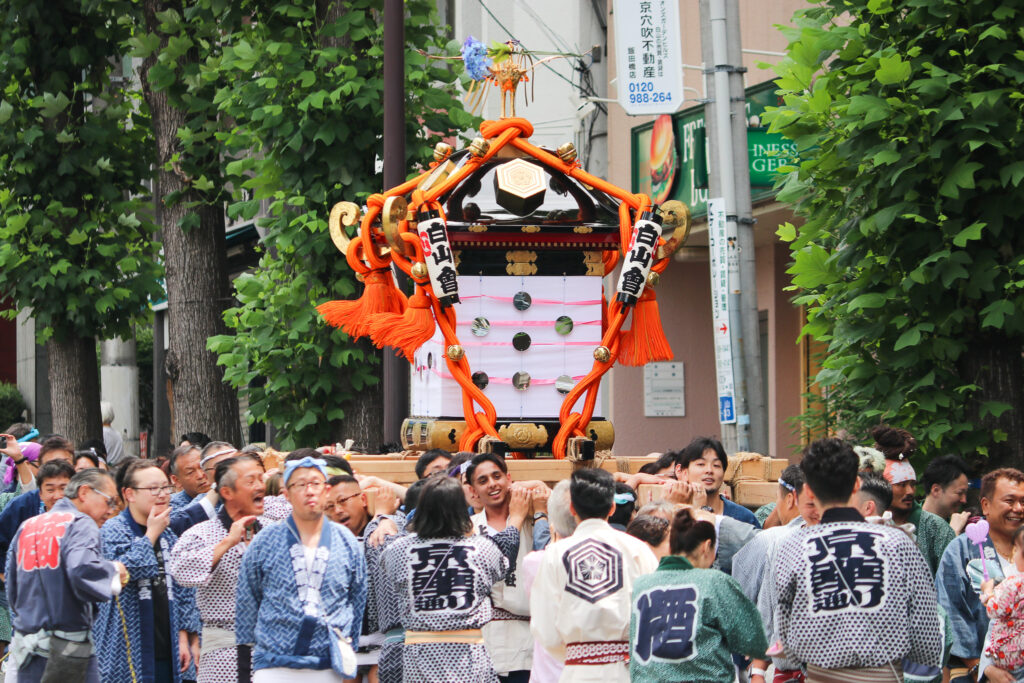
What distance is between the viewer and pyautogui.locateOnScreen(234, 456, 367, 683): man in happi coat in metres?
6.39

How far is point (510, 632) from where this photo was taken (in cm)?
770

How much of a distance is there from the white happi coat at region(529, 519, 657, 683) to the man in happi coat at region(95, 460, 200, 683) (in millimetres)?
2558

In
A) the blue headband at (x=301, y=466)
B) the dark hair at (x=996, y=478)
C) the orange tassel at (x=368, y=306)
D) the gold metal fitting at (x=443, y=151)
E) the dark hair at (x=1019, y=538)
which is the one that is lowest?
the dark hair at (x=1019, y=538)

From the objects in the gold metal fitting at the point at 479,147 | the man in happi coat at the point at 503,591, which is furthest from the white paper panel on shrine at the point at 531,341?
the man in happi coat at the point at 503,591

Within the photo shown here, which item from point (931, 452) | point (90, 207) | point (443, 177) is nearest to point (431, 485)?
point (931, 452)

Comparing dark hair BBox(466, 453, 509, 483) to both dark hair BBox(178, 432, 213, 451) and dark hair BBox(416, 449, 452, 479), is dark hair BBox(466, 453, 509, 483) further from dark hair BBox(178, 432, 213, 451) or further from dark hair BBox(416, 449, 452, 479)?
dark hair BBox(178, 432, 213, 451)

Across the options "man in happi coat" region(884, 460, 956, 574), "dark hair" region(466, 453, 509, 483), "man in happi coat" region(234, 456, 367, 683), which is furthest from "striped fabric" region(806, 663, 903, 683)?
"dark hair" region(466, 453, 509, 483)

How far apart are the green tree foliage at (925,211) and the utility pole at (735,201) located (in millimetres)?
1728

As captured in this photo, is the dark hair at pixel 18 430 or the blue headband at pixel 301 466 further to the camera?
the dark hair at pixel 18 430

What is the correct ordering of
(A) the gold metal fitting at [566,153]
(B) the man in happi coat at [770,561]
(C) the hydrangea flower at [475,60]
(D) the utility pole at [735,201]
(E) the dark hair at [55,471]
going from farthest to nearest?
(C) the hydrangea flower at [475,60]
(D) the utility pole at [735,201]
(A) the gold metal fitting at [566,153]
(E) the dark hair at [55,471]
(B) the man in happi coat at [770,561]

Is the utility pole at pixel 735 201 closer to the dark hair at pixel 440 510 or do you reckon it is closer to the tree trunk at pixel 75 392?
the dark hair at pixel 440 510

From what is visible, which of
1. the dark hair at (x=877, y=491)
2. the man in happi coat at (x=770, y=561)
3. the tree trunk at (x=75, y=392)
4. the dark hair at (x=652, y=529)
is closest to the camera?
the man in happi coat at (x=770, y=561)

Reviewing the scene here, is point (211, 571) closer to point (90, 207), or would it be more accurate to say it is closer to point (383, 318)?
point (383, 318)

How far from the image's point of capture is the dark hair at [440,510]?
6.71 metres
